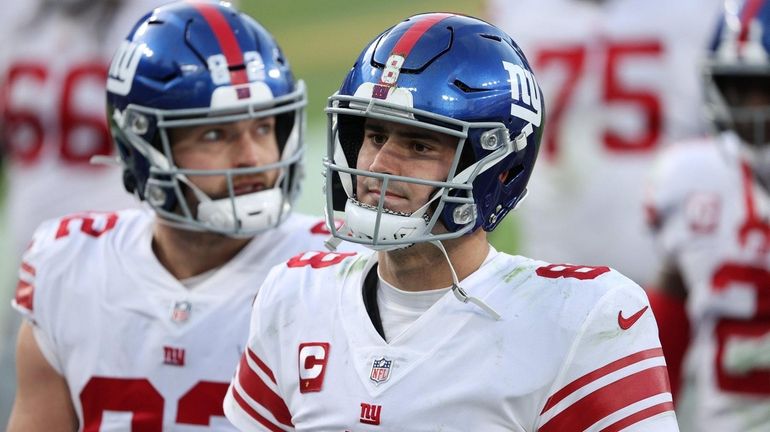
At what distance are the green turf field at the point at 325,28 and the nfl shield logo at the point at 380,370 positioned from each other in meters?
8.04

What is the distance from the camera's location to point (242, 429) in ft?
9.46

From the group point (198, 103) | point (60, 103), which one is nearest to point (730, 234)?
point (198, 103)

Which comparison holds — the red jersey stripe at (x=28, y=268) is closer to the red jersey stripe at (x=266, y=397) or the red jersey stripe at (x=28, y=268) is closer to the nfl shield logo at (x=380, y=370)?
the red jersey stripe at (x=266, y=397)

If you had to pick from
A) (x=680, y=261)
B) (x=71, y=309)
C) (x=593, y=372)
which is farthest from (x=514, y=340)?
(x=680, y=261)

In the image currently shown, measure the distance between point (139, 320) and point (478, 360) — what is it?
1.09 metres

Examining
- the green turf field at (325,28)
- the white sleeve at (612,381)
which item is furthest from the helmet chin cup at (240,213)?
the green turf field at (325,28)

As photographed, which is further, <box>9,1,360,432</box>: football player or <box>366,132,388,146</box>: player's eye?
<box>9,1,360,432</box>: football player

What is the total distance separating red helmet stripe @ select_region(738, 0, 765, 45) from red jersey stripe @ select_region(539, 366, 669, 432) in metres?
2.21

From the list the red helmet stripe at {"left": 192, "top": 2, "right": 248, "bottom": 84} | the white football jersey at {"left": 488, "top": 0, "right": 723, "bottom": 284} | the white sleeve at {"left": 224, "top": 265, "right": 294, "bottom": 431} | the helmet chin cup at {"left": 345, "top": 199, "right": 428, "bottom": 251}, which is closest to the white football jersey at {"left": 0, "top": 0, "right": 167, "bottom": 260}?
the white football jersey at {"left": 488, "top": 0, "right": 723, "bottom": 284}

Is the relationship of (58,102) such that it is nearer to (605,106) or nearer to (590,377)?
(605,106)

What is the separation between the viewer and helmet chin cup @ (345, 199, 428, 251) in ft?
8.65

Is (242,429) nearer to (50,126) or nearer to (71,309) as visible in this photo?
(71,309)

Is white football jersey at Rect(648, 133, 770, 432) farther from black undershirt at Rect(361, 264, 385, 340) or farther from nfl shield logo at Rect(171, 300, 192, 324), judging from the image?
black undershirt at Rect(361, 264, 385, 340)

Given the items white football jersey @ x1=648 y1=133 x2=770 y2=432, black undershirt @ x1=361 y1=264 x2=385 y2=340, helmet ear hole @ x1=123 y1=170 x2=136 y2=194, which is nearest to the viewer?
black undershirt @ x1=361 y1=264 x2=385 y2=340
